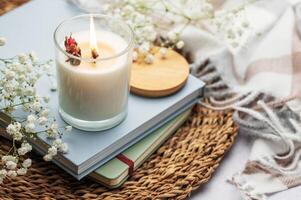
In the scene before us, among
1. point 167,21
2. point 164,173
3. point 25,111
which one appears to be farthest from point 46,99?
point 167,21

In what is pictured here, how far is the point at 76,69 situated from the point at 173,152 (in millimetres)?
219

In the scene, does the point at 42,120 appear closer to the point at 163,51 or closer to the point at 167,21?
the point at 163,51

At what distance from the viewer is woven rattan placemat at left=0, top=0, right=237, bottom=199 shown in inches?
32.3

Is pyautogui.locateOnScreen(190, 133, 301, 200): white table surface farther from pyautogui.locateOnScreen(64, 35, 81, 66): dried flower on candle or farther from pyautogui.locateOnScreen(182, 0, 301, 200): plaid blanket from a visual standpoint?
pyautogui.locateOnScreen(64, 35, 81, 66): dried flower on candle

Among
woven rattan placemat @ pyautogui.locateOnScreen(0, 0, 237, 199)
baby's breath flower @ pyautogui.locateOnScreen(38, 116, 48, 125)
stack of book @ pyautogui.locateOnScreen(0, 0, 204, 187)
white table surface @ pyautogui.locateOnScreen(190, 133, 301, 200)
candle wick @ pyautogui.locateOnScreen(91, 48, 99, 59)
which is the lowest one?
white table surface @ pyautogui.locateOnScreen(190, 133, 301, 200)

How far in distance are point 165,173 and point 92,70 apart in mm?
196

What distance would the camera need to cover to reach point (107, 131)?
2.78 feet

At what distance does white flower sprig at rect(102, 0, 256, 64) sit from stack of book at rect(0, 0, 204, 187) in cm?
8

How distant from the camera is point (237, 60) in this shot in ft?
3.34

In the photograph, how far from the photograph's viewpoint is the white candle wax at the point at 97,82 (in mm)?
786

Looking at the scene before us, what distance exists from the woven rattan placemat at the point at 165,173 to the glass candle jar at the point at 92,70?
0.08m

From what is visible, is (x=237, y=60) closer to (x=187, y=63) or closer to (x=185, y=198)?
(x=187, y=63)

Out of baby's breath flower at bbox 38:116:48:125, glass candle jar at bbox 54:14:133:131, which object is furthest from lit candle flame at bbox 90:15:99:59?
baby's breath flower at bbox 38:116:48:125

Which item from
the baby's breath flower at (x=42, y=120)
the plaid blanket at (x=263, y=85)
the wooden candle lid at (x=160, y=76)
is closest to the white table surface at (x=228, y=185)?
the plaid blanket at (x=263, y=85)
